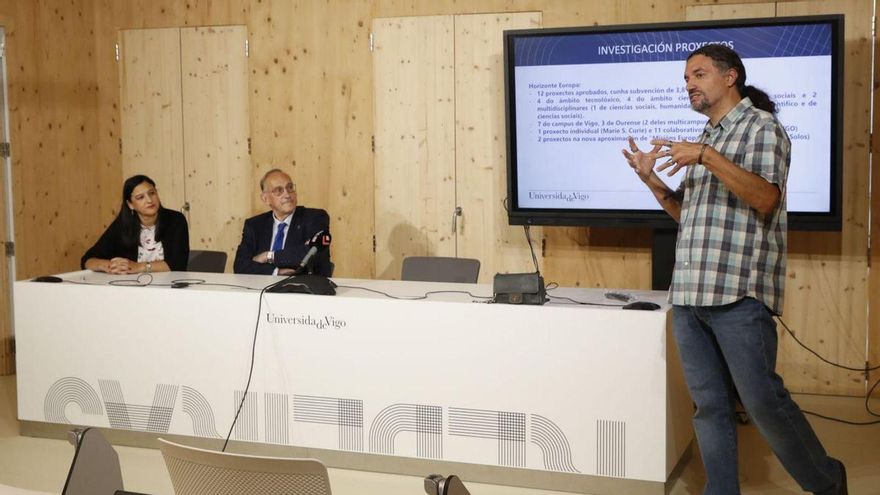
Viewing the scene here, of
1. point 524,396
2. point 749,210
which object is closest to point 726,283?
point 749,210

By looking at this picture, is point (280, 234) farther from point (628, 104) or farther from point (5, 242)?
point (5, 242)

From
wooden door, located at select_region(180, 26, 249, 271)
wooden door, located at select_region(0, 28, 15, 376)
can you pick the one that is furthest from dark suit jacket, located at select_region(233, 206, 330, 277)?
wooden door, located at select_region(0, 28, 15, 376)

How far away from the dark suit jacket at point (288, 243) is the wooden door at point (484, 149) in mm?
1363

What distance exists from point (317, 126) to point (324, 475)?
5053 millimetres

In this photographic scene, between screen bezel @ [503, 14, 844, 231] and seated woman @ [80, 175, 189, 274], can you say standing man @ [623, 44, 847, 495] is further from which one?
seated woman @ [80, 175, 189, 274]

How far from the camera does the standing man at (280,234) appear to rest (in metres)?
5.27

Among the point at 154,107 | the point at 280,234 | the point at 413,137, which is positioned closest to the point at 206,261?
the point at 280,234

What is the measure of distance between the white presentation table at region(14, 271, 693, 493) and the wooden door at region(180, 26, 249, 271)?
215cm

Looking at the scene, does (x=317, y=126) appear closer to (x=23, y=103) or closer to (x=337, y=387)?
(x=23, y=103)

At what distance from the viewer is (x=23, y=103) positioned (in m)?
6.71

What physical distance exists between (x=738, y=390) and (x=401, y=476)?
1557 millimetres

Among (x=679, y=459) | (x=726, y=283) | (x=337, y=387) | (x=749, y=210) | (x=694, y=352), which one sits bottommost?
(x=679, y=459)

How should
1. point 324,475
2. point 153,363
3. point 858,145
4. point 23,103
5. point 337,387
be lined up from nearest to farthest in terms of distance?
point 324,475
point 337,387
point 153,363
point 858,145
point 23,103

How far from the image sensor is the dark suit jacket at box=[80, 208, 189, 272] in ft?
17.9
